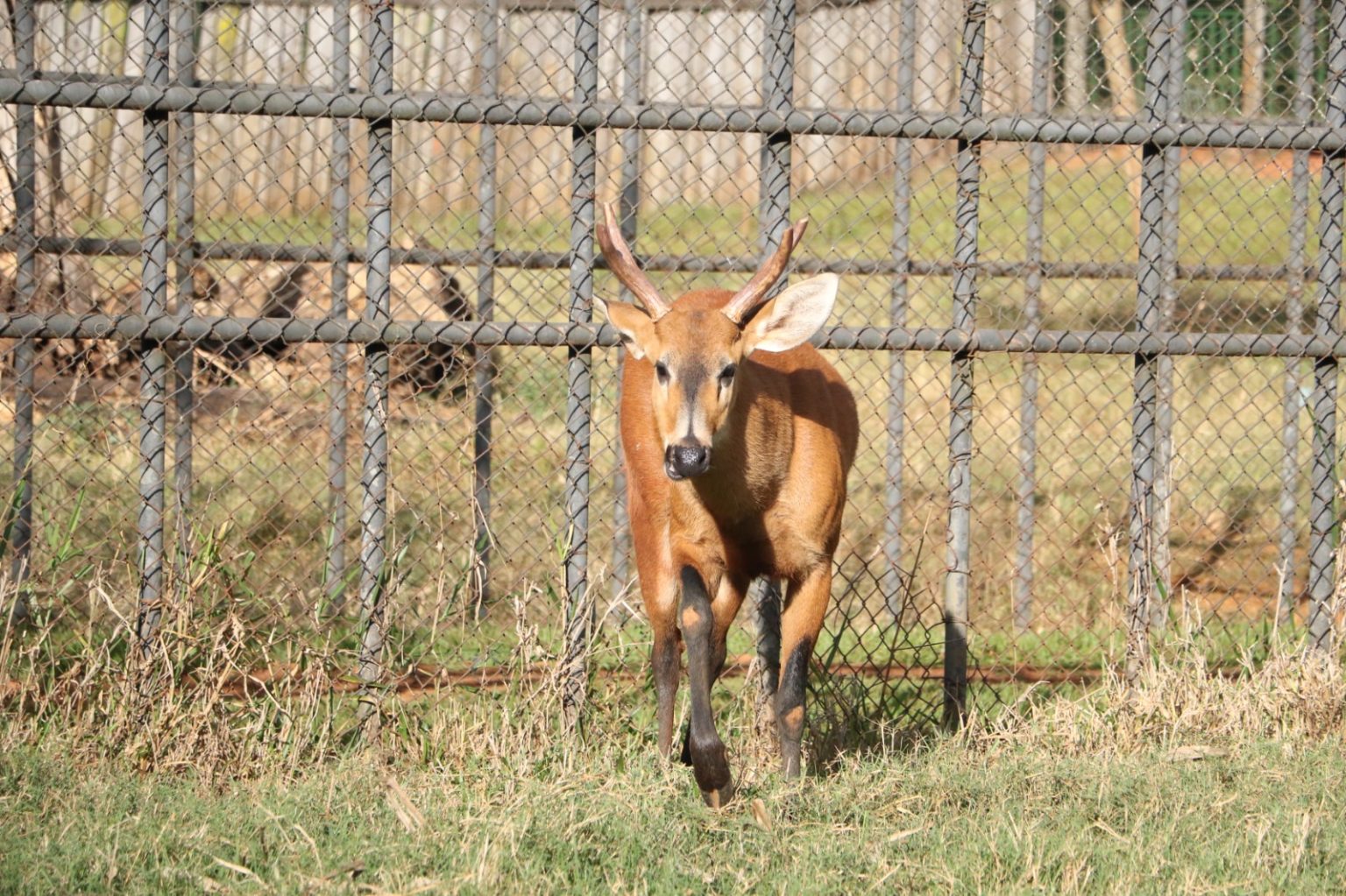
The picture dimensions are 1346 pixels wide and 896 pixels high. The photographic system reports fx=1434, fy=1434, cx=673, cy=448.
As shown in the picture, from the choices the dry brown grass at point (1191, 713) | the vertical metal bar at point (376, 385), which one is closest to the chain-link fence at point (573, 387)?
the vertical metal bar at point (376, 385)

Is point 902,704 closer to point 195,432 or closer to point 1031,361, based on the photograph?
point 1031,361

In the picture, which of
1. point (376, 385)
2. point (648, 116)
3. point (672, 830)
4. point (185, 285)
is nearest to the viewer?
point (672, 830)

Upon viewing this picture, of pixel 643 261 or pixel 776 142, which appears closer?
pixel 776 142

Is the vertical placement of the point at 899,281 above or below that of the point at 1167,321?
above

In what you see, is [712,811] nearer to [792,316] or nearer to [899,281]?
[792,316]

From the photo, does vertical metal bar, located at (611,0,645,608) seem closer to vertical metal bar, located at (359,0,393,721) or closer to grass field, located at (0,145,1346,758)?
grass field, located at (0,145,1346,758)

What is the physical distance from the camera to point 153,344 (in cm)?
471

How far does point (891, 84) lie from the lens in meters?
11.8

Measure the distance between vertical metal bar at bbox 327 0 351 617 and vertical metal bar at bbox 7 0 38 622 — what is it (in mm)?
1067

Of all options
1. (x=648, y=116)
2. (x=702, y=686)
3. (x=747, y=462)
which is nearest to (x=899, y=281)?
(x=648, y=116)

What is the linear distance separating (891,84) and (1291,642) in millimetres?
6913

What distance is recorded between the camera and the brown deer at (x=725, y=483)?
14.2ft

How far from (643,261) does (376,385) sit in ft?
7.51

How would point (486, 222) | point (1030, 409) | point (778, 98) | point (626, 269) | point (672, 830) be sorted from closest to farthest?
point (672, 830), point (626, 269), point (778, 98), point (486, 222), point (1030, 409)
